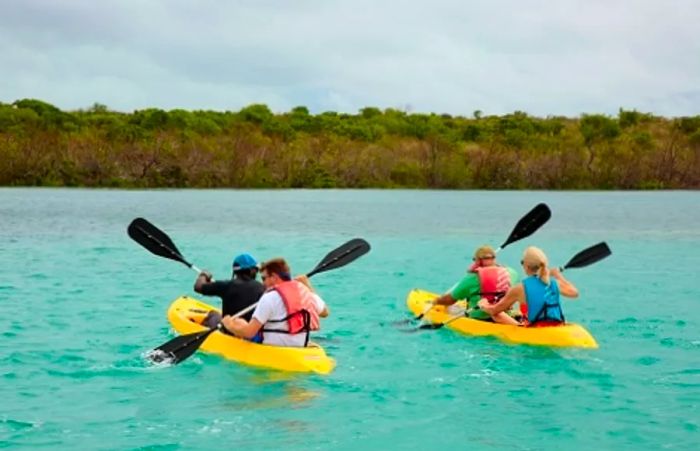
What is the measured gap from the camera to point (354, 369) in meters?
9.44

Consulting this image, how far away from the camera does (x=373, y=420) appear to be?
7.77m

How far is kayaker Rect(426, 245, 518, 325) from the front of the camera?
34.9 feet

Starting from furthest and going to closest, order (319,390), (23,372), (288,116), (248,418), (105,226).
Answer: (288,116) < (105,226) < (23,372) < (319,390) < (248,418)

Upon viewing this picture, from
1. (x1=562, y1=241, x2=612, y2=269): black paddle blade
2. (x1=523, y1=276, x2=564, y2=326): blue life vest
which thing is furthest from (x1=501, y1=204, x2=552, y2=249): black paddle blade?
(x1=523, y1=276, x2=564, y2=326): blue life vest

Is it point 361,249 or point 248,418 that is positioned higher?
point 361,249

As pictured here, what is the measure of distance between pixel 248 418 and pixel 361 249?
3.80 metres

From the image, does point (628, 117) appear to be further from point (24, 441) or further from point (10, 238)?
point (24, 441)

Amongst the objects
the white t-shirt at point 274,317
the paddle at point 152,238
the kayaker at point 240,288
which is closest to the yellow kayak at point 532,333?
the white t-shirt at point 274,317

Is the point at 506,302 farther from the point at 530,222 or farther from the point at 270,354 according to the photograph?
the point at 270,354

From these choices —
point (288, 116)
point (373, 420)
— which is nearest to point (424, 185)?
point (288, 116)

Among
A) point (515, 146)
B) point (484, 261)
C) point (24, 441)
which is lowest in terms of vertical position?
point (24, 441)

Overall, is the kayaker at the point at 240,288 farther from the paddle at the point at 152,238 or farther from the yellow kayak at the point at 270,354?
the paddle at the point at 152,238

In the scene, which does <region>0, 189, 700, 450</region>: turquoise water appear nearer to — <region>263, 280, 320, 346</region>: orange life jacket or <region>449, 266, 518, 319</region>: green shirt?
<region>449, 266, 518, 319</region>: green shirt

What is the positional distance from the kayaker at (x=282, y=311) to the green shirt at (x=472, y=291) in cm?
246
